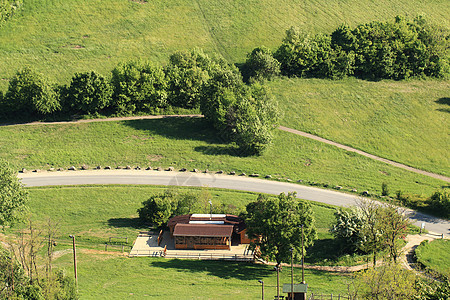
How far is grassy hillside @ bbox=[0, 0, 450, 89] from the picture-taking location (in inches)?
5285

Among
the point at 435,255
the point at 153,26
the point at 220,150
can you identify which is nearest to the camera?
the point at 435,255

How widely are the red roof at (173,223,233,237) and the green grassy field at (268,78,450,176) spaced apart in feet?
152

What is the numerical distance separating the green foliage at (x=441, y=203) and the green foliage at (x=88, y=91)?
6430 cm

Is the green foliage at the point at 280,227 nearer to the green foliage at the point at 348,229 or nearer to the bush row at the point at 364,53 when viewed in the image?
the green foliage at the point at 348,229

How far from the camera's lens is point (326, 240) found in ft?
265

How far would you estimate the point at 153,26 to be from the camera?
483 feet

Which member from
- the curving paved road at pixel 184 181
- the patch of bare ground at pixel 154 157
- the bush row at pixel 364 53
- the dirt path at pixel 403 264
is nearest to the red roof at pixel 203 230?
the dirt path at pixel 403 264

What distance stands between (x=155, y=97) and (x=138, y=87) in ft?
13.1

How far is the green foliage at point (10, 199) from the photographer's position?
7506 cm

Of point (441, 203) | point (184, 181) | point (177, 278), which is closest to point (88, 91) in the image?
point (184, 181)

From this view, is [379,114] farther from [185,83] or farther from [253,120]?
[185,83]

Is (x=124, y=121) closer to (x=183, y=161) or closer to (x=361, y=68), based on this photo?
(x=183, y=161)

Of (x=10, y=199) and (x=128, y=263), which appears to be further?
(x=10, y=199)

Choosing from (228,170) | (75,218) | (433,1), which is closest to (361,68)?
(433,1)
